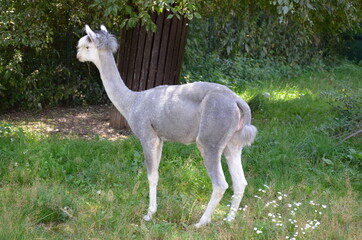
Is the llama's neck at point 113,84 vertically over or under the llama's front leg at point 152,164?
over

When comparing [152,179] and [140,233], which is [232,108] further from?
[140,233]

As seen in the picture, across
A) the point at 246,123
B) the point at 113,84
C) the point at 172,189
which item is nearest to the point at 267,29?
the point at 172,189

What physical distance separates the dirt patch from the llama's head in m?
2.58

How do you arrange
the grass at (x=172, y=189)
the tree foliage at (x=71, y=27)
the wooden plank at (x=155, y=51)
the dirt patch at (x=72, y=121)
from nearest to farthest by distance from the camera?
the grass at (x=172, y=189), the tree foliage at (x=71, y=27), the wooden plank at (x=155, y=51), the dirt patch at (x=72, y=121)

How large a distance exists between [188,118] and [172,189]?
1.46m

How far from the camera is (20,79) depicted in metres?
9.83

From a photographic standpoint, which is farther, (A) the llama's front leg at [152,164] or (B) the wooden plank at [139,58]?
(B) the wooden plank at [139,58]

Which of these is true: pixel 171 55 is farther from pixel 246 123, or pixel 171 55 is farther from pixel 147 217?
pixel 147 217

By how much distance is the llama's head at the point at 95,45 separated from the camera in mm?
5191

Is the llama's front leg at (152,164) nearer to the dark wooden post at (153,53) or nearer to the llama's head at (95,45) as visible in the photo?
the llama's head at (95,45)

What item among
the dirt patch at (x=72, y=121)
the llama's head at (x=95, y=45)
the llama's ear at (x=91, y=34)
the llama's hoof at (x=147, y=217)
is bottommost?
the dirt patch at (x=72, y=121)

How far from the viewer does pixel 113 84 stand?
5.27 m

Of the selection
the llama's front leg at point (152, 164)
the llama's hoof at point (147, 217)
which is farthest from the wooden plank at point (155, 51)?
the llama's hoof at point (147, 217)

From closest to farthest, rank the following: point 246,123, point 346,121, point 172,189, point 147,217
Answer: point 246,123 → point 147,217 → point 172,189 → point 346,121
